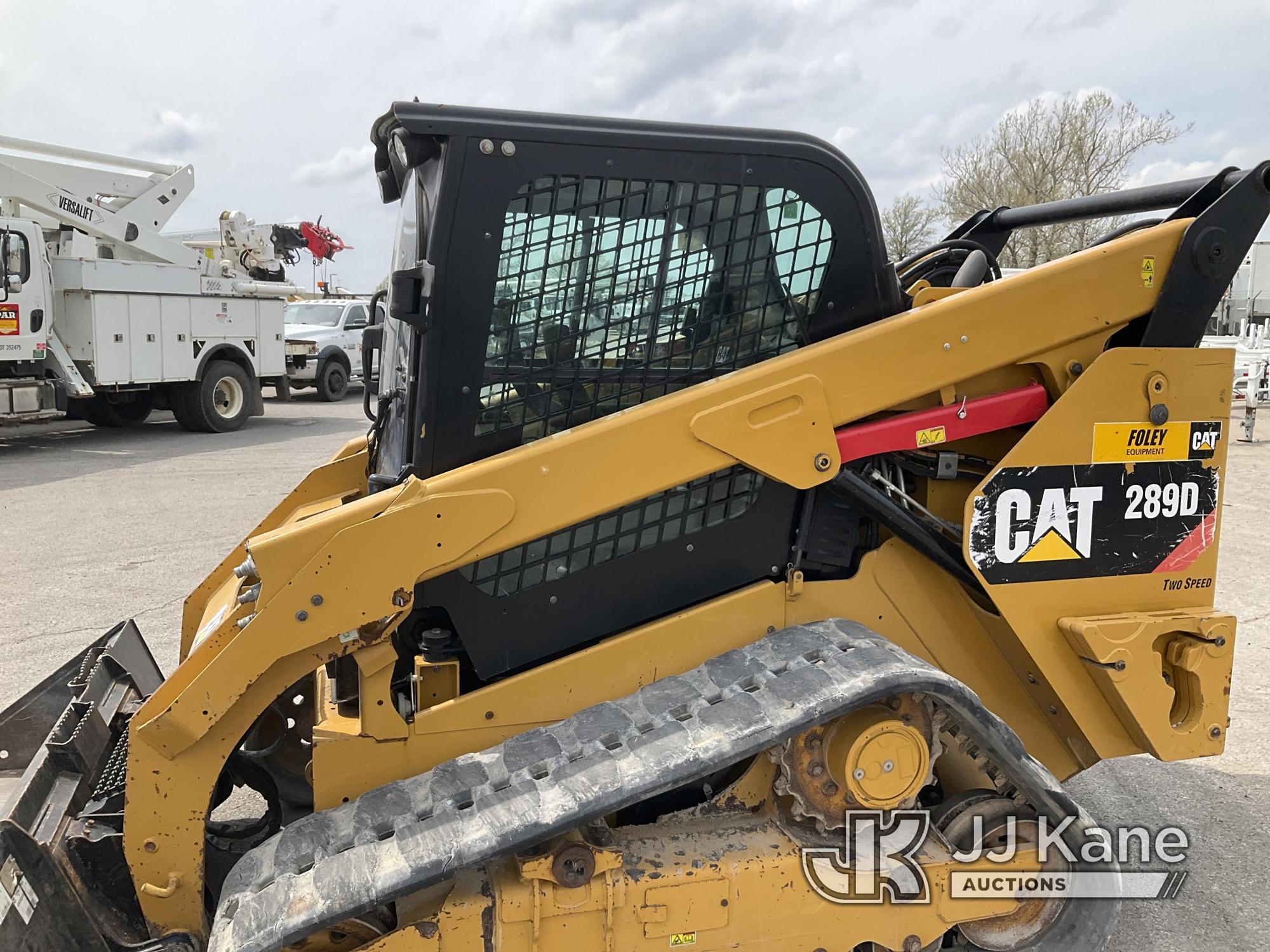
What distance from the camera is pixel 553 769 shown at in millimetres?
2154

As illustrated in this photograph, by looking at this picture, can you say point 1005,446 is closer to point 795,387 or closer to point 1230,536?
point 795,387

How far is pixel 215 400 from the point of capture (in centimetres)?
1398

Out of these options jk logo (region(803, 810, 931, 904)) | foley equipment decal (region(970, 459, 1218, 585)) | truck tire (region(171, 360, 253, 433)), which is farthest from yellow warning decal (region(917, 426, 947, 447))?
truck tire (region(171, 360, 253, 433))

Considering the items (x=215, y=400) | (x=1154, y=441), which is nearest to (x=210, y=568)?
(x=1154, y=441)

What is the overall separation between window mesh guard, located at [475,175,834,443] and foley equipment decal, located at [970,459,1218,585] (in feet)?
2.54

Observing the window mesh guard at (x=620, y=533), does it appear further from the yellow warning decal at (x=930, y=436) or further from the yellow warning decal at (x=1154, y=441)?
the yellow warning decal at (x=1154, y=441)

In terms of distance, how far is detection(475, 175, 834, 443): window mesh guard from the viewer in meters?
2.36

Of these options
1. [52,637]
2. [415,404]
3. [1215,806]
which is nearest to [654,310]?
[415,404]

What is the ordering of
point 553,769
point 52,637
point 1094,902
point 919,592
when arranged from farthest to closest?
1. point 52,637
2. point 919,592
3. point 1094,902
4. point 553,769

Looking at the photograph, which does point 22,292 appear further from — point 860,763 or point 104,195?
point 860,763

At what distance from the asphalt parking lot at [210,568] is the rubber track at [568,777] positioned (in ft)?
4.04

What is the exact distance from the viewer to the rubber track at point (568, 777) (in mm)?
1980

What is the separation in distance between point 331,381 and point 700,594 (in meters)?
18.1

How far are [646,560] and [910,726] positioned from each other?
0.80 meters
